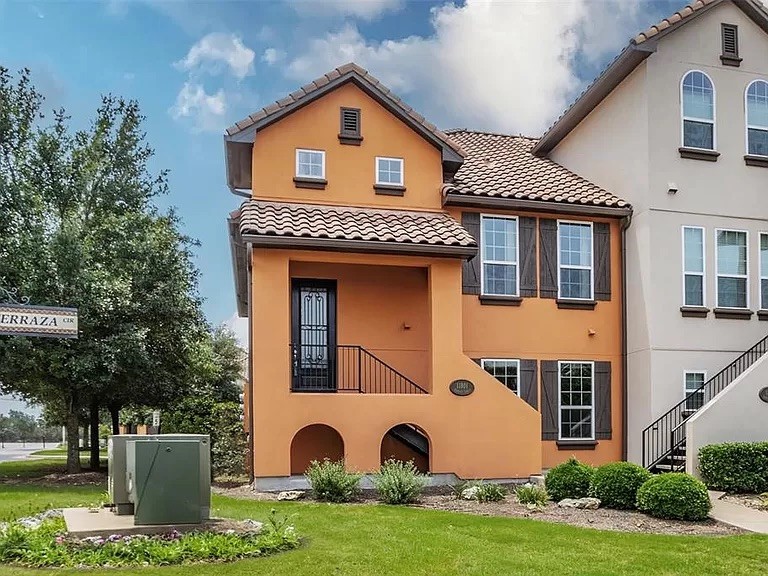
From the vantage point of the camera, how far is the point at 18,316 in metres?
9.98

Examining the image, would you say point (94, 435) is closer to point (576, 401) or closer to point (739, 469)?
point (576, 401)

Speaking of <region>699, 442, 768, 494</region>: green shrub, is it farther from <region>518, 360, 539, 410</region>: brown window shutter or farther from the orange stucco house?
<region>518, 360, 539, 410</region>: brown window shutter

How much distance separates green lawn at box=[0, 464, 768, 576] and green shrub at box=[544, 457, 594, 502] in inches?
85.4

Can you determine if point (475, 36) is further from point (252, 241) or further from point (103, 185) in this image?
point (103, 185)

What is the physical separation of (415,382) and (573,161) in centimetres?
751

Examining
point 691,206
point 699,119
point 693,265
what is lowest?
point 693,265

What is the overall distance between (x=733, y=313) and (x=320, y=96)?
10.3 metres

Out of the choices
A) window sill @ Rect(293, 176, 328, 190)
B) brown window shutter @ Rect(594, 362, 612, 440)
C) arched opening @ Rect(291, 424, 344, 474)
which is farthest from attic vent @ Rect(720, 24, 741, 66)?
arched opening @ Rect(291, 424, 344, 474)

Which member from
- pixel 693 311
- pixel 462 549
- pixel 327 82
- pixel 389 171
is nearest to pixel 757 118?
pixel 693 311

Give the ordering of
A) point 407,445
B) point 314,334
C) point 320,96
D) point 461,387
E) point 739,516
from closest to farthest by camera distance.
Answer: point 739,516, point 461,387, point 407,445, point 314,334, point 320,96

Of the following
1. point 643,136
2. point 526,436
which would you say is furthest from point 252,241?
point 643,136

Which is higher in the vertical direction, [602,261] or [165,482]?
[602,261]

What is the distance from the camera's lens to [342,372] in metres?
16.5

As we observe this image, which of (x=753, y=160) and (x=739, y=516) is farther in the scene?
(x=753, y=160)
